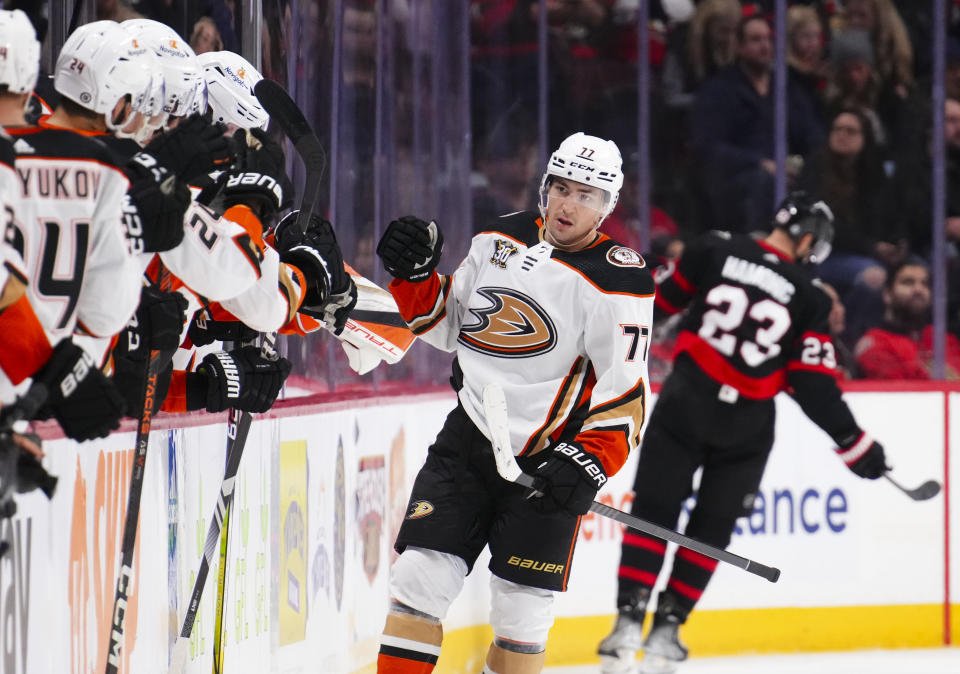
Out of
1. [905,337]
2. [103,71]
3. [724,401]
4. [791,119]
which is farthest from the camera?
[791,119]

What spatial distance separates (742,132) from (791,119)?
29 cm

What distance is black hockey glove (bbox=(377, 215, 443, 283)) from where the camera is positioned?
2717 millimetres

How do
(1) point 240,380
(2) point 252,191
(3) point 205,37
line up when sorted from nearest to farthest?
(2) point 252,191
(1) point 240,380
(3) point 205,37

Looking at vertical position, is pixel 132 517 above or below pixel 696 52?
below

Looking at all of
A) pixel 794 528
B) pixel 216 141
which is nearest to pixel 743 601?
pixel 794 528

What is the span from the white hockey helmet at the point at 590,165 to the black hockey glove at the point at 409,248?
11.1 inches

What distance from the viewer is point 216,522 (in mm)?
2627

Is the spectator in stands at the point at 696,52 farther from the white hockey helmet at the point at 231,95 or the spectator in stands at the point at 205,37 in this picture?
the white hockey helmet at the point at 231,95

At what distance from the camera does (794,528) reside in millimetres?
4816

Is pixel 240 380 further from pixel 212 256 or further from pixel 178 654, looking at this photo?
pixel 178 654

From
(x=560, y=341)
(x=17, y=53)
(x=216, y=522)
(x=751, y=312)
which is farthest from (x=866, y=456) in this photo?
(x=17, y=53)

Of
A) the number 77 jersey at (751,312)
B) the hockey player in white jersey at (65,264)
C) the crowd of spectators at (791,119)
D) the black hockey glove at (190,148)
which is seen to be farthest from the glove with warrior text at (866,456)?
the hockey player in white jersey at (65,264)

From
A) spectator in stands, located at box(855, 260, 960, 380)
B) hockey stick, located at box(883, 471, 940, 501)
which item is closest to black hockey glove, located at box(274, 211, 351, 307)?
hockey stick, located at box(883, 471, 940, 501)

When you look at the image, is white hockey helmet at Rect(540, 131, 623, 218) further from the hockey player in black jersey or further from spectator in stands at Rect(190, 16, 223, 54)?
the hockey player in black jersey
